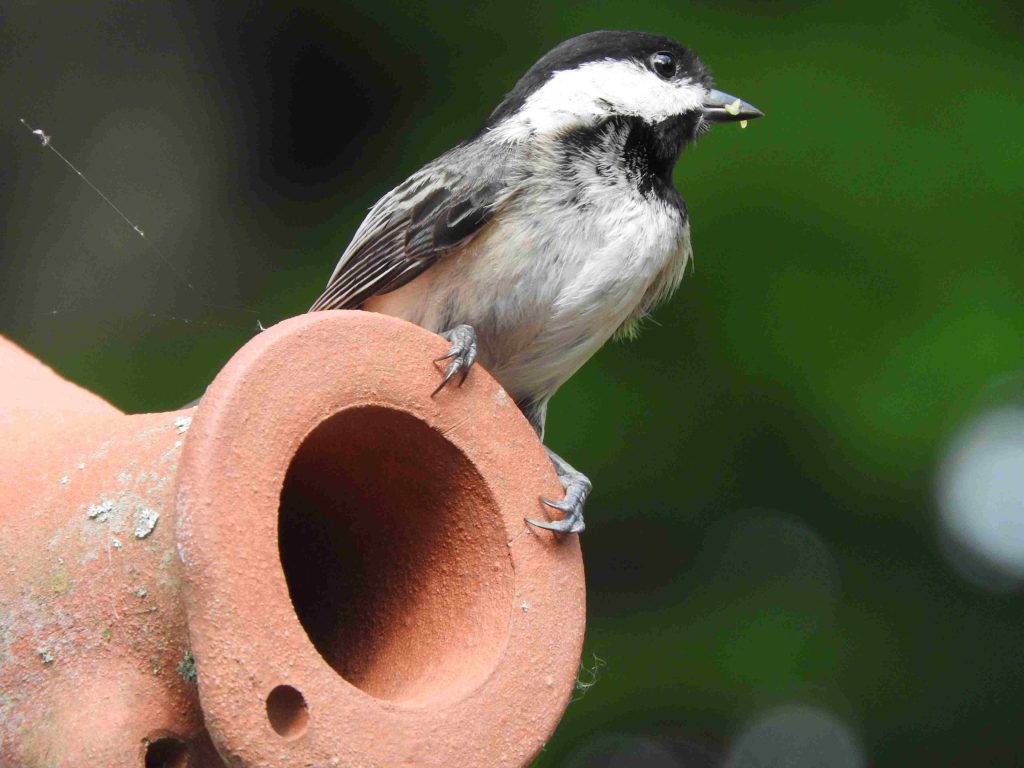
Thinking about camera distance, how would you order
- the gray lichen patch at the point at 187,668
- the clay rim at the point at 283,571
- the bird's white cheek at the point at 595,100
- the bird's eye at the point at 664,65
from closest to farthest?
the clay rim at the point at 283,571 → the gray lichen patch at the point at 187,668 → the bird's white cheek at the point at 595,100 → the bird's eye at the point at 664,65

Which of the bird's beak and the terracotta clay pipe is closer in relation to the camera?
the terracotta clay pipe

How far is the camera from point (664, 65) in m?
2.49

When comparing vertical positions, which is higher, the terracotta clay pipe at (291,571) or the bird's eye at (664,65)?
the bird's eye at (664,65)

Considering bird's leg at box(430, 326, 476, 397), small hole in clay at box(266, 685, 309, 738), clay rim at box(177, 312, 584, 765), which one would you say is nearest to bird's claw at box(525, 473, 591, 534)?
clay rim at box(177, 312, 584, 765)

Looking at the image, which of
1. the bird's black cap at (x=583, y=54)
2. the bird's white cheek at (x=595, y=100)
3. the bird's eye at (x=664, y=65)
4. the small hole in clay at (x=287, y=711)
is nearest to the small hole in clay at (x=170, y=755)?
the small hole in clay at (x=287, y=711)

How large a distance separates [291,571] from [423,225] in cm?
66

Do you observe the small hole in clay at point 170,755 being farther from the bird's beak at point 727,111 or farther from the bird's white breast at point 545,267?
the bird's beak at point 727,111

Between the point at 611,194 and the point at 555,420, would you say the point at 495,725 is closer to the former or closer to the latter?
the point at 611,194

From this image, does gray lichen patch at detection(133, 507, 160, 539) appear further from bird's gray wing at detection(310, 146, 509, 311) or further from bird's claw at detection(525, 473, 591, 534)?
bird's gray wing at detection(310, 146, 509, 311)

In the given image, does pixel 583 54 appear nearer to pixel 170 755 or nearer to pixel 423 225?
pixel 423 225

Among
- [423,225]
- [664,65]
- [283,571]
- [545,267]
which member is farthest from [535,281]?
[283,571]

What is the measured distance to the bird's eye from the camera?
247cm

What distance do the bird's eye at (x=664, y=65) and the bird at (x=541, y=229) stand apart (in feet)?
0.34

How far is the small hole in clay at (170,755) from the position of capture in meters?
1.40
